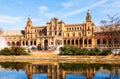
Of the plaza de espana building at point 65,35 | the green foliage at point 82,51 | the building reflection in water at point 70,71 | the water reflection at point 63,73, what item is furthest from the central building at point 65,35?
the water reflection at point 63,73

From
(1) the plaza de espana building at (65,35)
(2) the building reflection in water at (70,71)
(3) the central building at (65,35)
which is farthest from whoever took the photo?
(3) the central building at (65,35)

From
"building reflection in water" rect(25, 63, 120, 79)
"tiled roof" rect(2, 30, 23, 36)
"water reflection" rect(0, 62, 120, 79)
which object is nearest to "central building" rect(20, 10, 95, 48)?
"tiled roof" rect(2, 30, 23, 36)

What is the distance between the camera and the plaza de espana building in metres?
90.5

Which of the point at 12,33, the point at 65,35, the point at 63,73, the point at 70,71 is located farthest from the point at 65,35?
the point at 63,73

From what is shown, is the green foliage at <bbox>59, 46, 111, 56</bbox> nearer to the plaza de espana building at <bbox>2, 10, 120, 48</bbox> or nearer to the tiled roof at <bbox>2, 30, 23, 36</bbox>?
the plaza de espana building at <bbox>2, 10, 120, 48</bbox>

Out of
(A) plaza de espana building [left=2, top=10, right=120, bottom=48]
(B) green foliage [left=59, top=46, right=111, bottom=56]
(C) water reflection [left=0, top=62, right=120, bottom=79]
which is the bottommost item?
(C) water reflection [left=0, top=62, right=120, bottom=79]

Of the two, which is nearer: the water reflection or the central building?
the water reflection

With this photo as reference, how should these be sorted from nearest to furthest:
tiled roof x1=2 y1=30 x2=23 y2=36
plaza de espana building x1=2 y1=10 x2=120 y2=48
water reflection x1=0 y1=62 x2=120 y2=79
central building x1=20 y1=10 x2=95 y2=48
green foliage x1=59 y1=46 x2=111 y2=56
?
water reflection x1=0 y1=62 x2=120 y2=79 < green foliage x1=59 y1=46 x2=111 y2=56 < plaza de espana building x1=2 y1=10 x2=120 y2=48 < central building x1=20 y1=10 x2=95 y2=48 < tiled roof x1=2 y1=30 x2=23 y2=36

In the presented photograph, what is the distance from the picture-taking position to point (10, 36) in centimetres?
10569

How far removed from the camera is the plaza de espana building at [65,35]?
90500 mm

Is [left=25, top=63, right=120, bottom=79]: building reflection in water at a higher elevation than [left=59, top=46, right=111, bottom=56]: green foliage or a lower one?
lower

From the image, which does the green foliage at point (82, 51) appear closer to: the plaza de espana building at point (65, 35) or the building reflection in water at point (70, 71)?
the building reflection in water at point (70, 71)

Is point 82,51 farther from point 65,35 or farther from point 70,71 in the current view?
point 65,35

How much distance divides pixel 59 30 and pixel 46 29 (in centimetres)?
578
